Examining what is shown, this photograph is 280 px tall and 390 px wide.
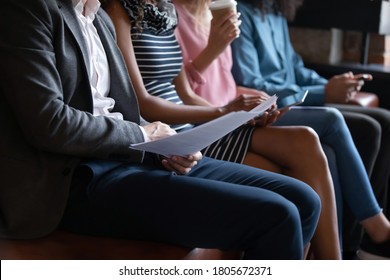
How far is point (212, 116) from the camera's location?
177 centimetres

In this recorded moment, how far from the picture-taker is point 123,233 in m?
1.33

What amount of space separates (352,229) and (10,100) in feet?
4.18

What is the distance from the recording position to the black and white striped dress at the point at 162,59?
1723 mm

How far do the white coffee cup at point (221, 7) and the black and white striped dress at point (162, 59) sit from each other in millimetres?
117

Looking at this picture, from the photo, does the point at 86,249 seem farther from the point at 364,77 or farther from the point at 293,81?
the point at 293,81

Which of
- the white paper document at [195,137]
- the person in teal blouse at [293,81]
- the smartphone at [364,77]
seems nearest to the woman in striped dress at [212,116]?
the person in teal blouse at [293,81]

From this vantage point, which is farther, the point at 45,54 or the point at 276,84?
the point at 276,84

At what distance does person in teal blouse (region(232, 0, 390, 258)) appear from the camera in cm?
215

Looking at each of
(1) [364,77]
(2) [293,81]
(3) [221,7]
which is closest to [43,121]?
(3) [221,7]

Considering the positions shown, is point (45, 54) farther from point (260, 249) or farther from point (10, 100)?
point (260, 249)

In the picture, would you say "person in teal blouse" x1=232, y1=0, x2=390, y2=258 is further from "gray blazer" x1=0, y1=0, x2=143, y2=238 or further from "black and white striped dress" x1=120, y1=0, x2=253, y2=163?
"gray blazer" x1=0, y1=0, x2=143, y2=238

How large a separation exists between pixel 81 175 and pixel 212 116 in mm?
554

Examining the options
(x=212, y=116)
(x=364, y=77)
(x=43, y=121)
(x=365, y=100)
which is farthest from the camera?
(x=365, y=100)

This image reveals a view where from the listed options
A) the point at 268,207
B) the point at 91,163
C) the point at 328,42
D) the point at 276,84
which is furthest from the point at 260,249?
the point at 328,42
